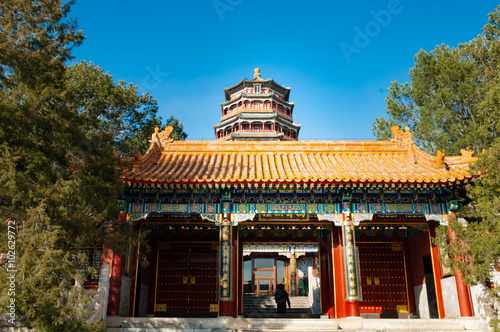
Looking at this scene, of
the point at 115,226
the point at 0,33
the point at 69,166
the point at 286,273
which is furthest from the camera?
the point at 286,273

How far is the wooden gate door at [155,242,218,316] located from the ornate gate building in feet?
0.10

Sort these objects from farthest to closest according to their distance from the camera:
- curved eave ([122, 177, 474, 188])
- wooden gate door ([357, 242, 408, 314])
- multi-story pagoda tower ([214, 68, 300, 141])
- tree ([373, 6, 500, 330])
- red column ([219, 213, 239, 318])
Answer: multi-story pagoda tower ([214, 68, 300, 141]) < tree ([373, 6, 500, 330]) < wooden gate door ([357, 242, 408, 314]) < curved eave ([122, 177, 474, 188]) < red column ([219, 213, 239, 318])

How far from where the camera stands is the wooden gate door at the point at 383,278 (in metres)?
12.6

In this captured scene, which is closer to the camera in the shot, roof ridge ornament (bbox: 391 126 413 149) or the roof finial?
roof ridge ornament (bbox: 391 126 413 149)

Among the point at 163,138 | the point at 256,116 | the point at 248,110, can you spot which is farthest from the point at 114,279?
the point at 248,110

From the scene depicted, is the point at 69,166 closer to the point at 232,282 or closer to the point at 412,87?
the point at 232,282

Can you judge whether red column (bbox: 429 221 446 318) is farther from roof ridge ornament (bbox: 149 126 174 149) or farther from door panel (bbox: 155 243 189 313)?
roof ridge ornament (bbox: 149 126 174 149)

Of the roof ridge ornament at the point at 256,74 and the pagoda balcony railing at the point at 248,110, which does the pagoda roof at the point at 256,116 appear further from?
the roof ridge ornament at the point at 256,74

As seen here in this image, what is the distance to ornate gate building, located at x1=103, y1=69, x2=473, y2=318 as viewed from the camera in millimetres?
10062

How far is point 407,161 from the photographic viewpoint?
482 inches

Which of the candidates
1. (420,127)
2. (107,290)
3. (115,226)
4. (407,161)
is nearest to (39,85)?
(115,226)

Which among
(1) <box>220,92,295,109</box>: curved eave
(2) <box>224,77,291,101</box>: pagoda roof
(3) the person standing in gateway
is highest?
(2) <box>224,77,291,101</box>: pagoda roof

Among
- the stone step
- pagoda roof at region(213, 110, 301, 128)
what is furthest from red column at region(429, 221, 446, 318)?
pagoda roof at region(213, 110, 301, 128)

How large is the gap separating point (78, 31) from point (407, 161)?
9.43 m
